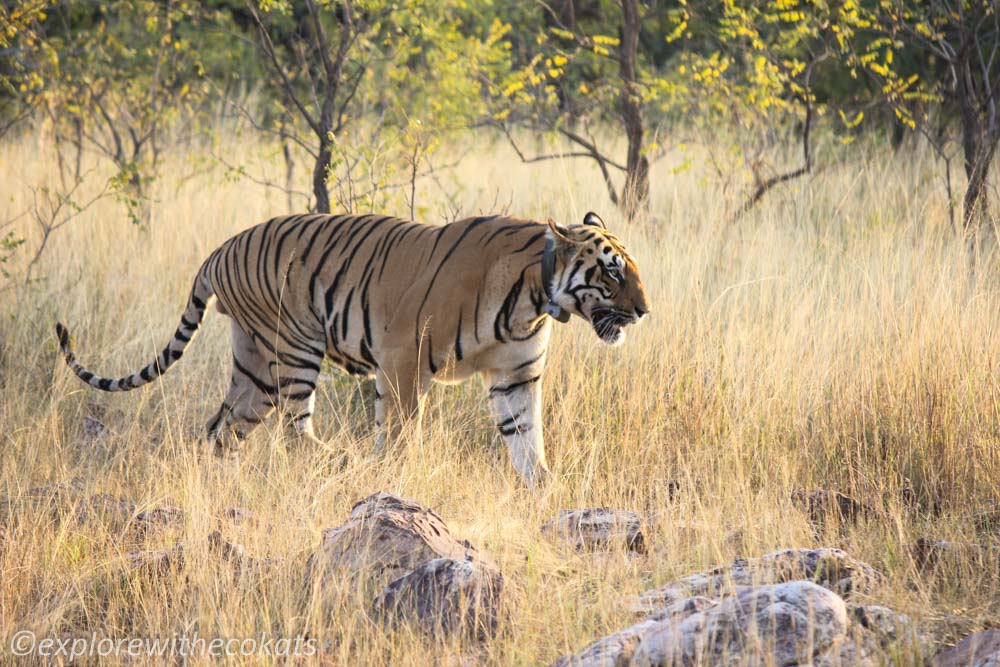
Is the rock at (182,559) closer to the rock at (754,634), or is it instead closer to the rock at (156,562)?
the rock at (156,562)

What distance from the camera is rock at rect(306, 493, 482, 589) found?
349 centimetres

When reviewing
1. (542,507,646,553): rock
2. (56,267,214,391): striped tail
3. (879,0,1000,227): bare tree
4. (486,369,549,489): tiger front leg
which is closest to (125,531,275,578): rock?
(542,507,646,553): rock

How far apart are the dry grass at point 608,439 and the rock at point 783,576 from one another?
4.5 inches

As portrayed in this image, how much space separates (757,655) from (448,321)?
2502 millimetres

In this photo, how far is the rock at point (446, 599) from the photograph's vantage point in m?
3.24

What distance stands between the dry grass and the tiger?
25 cm

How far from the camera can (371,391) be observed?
620 centimetres

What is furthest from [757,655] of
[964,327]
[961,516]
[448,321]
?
[964,327]

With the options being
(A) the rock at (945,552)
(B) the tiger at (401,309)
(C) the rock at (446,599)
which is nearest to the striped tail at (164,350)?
(B) the tiger at (401,309)

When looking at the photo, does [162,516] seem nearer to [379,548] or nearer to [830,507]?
[379,548]

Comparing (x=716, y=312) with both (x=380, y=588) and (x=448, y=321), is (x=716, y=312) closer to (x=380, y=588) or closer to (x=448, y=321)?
(x=448, y=321)

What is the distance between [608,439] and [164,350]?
2204 millimetres

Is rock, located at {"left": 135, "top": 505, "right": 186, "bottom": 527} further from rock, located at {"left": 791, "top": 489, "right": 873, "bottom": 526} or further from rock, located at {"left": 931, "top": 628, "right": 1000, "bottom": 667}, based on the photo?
rock, located at {"left": 931, "top": 628, "right": 1000, "bottom": 667}

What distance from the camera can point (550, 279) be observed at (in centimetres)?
473
